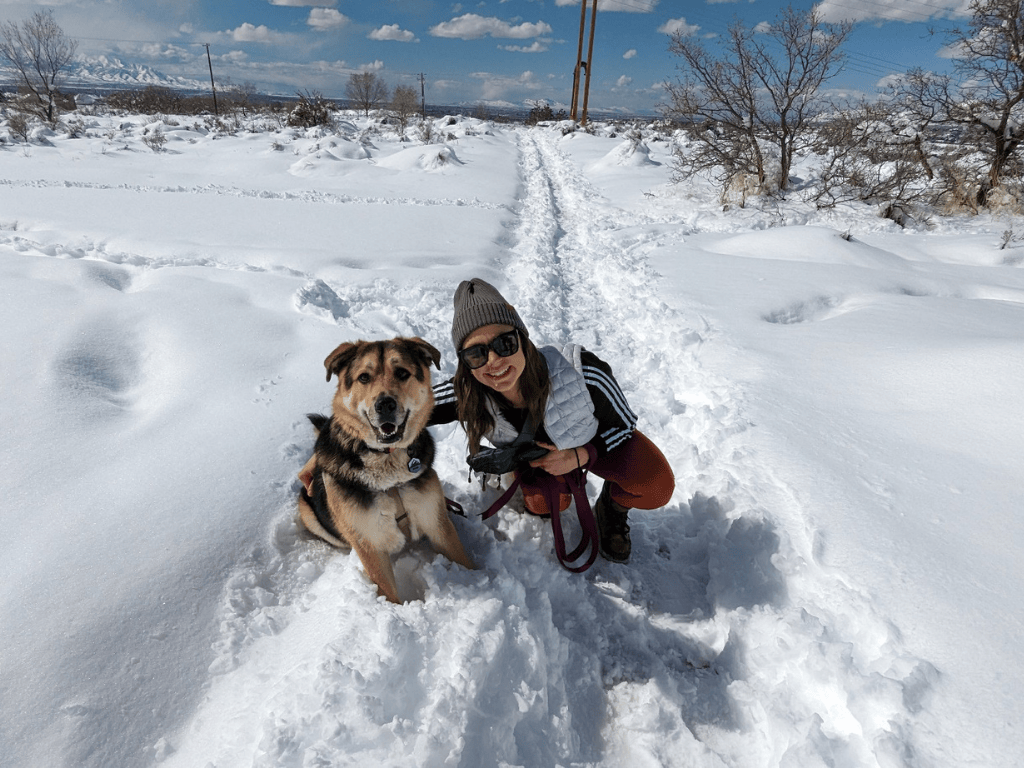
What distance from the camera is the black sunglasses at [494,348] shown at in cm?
209

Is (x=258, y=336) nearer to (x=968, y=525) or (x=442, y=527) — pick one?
(x=442, y=527)

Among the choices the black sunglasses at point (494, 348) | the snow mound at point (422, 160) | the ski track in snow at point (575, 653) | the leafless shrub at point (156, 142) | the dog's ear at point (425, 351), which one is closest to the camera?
the ski track in snow at point (575, 653)

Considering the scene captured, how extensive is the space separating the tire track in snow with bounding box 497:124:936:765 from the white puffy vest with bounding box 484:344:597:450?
83 centimetres

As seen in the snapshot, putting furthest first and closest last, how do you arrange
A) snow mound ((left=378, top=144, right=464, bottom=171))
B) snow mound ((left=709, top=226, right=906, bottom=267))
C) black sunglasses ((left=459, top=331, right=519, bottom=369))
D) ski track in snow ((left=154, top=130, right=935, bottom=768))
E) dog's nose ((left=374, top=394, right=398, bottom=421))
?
snow mound ((left=378, top=144, right=464, bottom=171))
snow mound ((left=709, top=226, right=906, bottom=267))
black sunglasses ((left=459, top=331, right=519, bottom=369))
dog's nose ((left=374, top=394, right=398, bottom=421))
ski track in snow ((left=154, top=130, right=935, bottom=768))

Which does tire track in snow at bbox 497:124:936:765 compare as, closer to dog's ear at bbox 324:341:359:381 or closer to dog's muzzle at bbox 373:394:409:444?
dog's muzzle at bbox 373:394:409:444

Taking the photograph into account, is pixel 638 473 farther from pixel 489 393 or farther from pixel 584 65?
pixel 584 65

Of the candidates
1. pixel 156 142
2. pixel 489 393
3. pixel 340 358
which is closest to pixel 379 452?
pixel 340 358

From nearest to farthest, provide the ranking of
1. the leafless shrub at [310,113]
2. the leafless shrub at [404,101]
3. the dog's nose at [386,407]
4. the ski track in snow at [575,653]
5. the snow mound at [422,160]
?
the ski track in snow at [575,653], the dog's nose at [386,407], the snow mound at [422,160], the leafless shrub at [310,113], the leafless shrub at [404,101]

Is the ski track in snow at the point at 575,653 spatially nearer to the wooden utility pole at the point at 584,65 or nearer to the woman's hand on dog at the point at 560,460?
the woman's hand on dog at the point at 560,460

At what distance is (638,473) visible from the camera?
2.47 meters

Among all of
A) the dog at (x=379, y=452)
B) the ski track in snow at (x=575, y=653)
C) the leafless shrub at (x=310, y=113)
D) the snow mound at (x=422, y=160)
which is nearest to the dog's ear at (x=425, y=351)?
the dog at (x=379, y=452)

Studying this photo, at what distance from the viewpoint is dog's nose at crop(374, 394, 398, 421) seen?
196 cm

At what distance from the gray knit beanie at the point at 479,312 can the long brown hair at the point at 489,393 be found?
0.10 m

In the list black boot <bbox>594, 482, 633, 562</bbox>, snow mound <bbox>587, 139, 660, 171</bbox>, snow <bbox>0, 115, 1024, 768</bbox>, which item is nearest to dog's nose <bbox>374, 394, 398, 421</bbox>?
snow <bbox>0, 115, 1024, 768</bbox>
